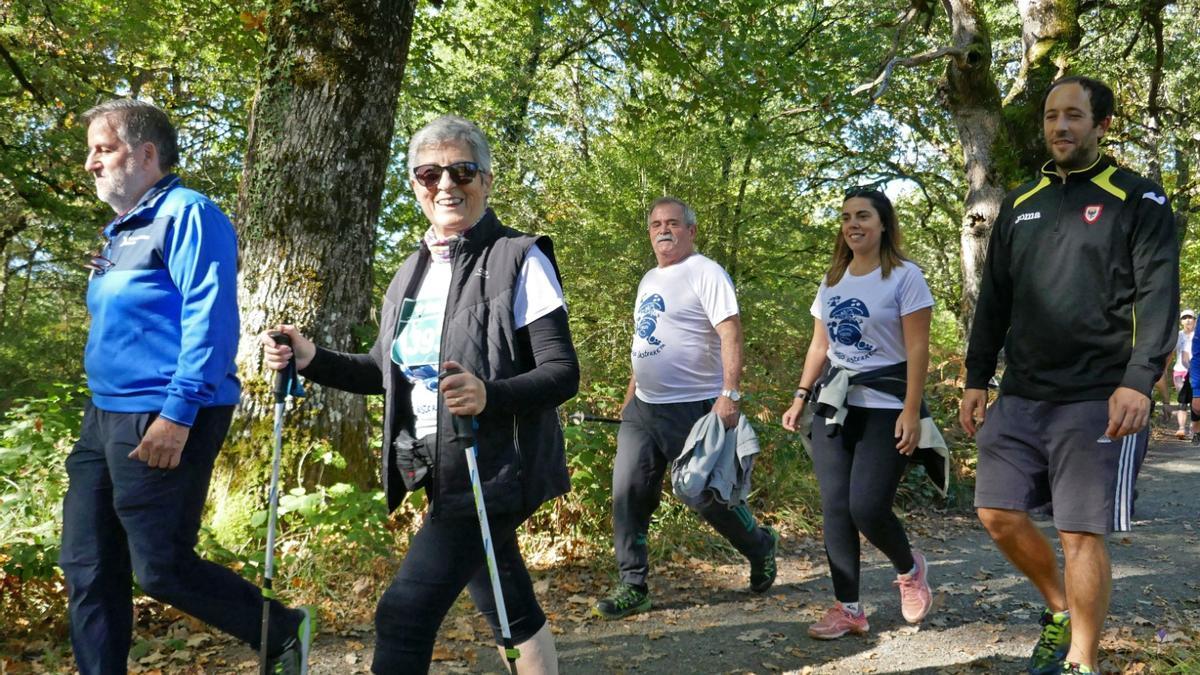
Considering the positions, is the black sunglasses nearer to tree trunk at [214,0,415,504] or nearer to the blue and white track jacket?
the blue and white track jacket

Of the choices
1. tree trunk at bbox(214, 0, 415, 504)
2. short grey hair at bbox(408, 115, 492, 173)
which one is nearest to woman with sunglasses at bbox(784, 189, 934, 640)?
short grey hair at bbox(408, 115, 492, 173)

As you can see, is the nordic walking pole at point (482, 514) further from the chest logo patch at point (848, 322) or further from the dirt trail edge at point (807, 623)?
the chest logo patch at point (848, 322)

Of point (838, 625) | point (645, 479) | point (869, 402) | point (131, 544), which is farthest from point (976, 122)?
point (131, 544)

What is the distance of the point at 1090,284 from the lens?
352cm

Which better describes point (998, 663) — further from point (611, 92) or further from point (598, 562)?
point (611, 92)

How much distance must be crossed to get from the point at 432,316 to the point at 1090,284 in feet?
8.24

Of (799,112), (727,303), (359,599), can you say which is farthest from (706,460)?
(799,112)

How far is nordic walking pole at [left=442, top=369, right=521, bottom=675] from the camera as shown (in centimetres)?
252

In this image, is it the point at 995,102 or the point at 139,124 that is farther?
the point at 995,102

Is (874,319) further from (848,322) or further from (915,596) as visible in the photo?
(915,596)

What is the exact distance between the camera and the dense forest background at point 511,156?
18.7 ft

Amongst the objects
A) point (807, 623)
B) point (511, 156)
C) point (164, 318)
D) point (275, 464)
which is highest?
point (511, 156)

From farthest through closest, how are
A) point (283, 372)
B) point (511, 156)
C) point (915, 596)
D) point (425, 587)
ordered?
point (511, 156) < point (915, 596) < point (283, 372) < point (425, 587)

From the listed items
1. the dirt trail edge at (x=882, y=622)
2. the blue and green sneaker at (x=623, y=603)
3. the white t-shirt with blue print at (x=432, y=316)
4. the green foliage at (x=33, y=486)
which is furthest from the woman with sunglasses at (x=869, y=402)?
the green foliage at (x=33, y=486)
